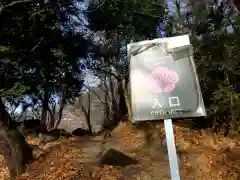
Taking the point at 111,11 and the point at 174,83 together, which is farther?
the point at 111,11

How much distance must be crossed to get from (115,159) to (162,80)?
492 cm

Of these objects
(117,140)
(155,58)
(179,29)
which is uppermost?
(179,29)

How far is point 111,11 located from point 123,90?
708 cm

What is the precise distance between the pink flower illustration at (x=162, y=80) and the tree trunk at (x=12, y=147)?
5625 mm

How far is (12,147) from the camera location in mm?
8938

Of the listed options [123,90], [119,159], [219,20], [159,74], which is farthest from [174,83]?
[123,90]

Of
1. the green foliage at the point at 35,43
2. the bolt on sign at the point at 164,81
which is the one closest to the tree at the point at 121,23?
the green foliage at the point at 35,43

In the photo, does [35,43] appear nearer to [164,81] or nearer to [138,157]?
[138,157]

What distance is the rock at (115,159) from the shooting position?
8.72m

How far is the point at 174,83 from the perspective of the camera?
14.1ft

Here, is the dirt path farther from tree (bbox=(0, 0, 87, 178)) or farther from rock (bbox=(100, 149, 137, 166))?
tree (bbox=(0, 0, 87, 178))

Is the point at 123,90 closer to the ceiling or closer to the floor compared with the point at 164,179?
closer to the ceiling

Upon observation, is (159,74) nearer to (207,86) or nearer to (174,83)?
(174,83)

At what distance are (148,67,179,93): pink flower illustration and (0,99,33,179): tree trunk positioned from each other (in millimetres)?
5625
